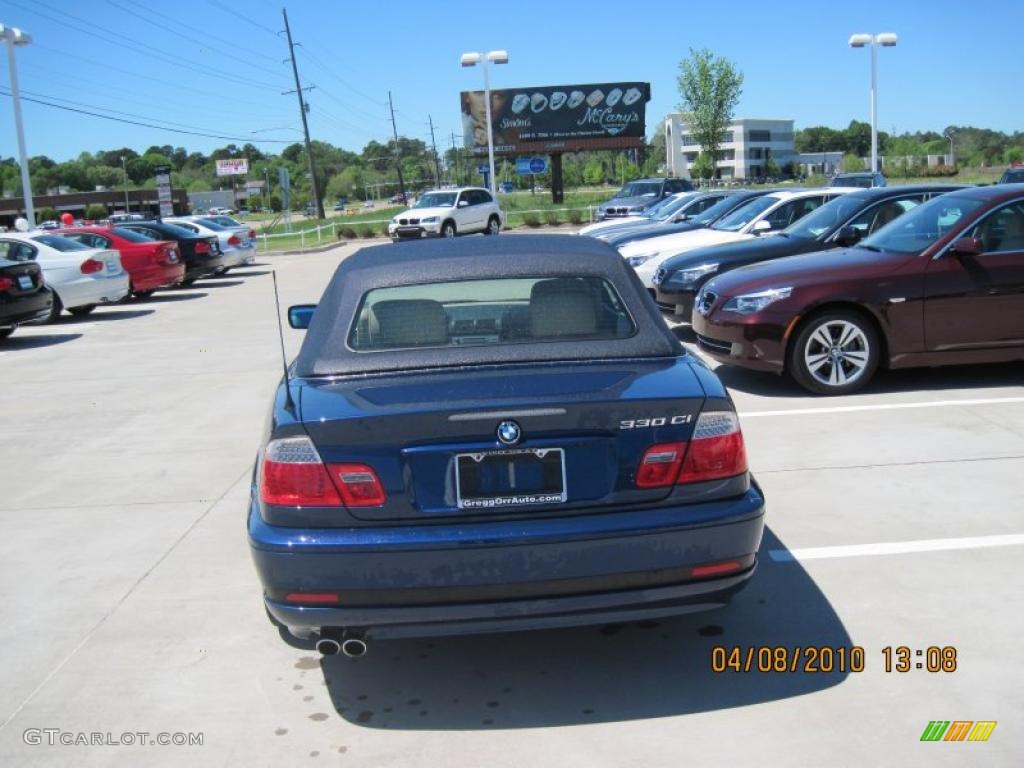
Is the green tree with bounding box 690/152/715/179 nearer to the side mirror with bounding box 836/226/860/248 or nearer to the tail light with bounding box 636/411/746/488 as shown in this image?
the side mirror with bounding box 836/226/860/248

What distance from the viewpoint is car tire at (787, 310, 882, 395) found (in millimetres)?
8297

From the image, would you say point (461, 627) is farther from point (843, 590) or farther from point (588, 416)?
point (843, 590)

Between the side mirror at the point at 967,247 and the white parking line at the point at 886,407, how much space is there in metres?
1.18

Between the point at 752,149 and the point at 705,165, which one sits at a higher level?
the point at 752,149

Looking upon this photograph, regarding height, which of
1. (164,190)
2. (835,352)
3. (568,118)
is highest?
(568,118)

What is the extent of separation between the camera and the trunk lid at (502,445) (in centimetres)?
337

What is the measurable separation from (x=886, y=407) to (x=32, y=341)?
12.2 m

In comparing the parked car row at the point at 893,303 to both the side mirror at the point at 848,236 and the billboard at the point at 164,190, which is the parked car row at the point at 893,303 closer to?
the side mirror at the point at 848,236

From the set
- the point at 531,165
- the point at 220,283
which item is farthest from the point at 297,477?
the point at 531,165

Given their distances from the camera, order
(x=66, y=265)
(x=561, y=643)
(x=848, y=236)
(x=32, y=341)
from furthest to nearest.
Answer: (x=66, y=265) < (x=32, y=341) < (x=848, y=236) < (x=561, y=643)

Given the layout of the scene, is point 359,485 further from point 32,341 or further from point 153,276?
point 153,276

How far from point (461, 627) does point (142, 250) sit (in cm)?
1862

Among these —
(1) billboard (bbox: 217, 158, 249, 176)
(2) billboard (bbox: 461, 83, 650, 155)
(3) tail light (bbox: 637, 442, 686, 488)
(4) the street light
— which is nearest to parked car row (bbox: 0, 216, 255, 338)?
(4) the street light

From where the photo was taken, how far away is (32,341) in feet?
48.6
